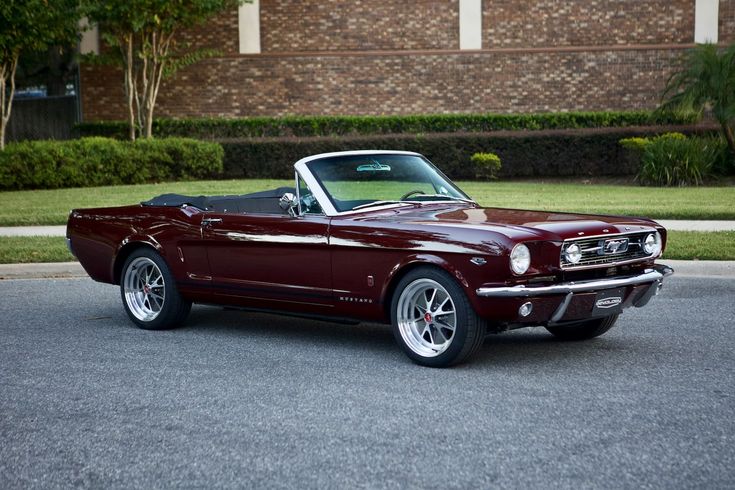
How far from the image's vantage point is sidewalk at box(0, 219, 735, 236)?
48.4ft

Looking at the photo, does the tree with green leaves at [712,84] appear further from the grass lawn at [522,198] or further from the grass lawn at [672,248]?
the grass lawn at [672,248]

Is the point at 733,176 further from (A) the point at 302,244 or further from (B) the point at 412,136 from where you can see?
(A) the point at 302,244

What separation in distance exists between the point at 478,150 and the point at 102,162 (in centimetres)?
894

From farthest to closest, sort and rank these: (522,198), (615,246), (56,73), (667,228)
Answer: (56,73), (522,198), (667,228), (615,246)

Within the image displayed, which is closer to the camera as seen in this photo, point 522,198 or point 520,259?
point 520,259

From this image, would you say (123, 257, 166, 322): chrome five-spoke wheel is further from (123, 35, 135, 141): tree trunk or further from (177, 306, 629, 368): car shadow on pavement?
(123, 35, 135, 141): tree trunk

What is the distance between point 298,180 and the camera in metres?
7.79

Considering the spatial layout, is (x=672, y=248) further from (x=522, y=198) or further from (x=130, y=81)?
(x=130, y=81)

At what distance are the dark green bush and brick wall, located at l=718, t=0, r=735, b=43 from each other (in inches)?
309

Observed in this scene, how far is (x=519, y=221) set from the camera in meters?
7.07

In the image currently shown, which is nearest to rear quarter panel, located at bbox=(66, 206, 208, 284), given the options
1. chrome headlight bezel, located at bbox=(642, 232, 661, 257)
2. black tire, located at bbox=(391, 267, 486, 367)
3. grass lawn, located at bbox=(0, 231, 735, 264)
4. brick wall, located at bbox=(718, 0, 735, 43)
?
black tire, located at bbox=(391, 267, 486, 367)

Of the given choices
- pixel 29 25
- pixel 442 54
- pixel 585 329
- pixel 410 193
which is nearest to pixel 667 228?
pixel 585 329

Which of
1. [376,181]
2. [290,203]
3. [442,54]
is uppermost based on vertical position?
[442,54]

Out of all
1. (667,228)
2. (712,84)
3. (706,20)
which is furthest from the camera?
(706,20)
